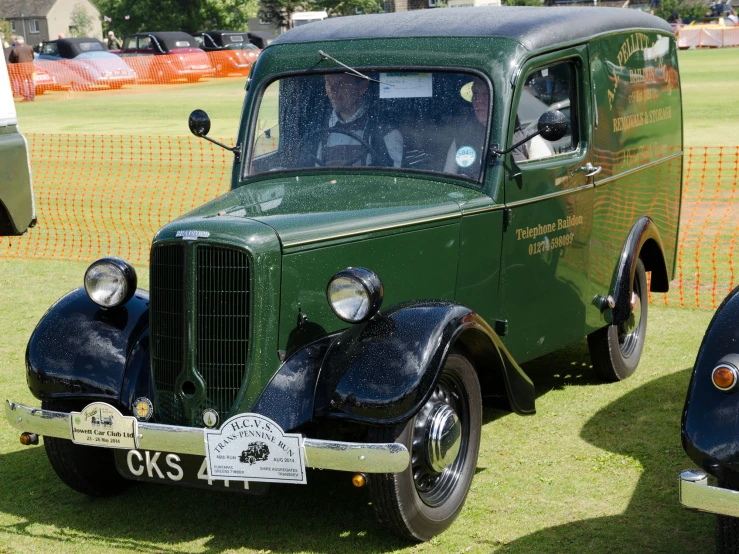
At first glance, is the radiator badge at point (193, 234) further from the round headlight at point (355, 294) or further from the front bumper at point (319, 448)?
the front bumper at point (319, 448)

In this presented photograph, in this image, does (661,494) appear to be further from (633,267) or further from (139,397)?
(139,397)

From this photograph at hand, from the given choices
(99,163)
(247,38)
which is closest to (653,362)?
(99,163)

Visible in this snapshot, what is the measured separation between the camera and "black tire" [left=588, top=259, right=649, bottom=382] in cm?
645

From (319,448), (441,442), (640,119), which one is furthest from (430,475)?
(640,119)

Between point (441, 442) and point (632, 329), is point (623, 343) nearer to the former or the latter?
point (632, 329)

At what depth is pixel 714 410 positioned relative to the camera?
3.66 m

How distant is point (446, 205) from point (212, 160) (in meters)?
13.9

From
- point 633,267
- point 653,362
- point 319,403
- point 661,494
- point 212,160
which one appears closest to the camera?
point 319,403

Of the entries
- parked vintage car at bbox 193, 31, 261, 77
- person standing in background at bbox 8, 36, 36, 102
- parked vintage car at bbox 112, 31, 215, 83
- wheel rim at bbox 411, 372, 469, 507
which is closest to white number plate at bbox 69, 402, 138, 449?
wheel rim at bbox 411, 372, 469, 507

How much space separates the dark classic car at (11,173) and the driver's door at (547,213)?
6.01 m

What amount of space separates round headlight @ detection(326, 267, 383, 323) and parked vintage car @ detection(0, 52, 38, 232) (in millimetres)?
6589

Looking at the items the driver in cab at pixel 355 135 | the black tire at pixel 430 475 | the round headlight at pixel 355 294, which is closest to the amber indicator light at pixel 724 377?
the black tire at pixel 430 475

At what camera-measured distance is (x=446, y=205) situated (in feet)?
16.1

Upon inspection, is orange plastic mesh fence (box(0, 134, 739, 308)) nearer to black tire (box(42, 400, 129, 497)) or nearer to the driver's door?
the driver's door
